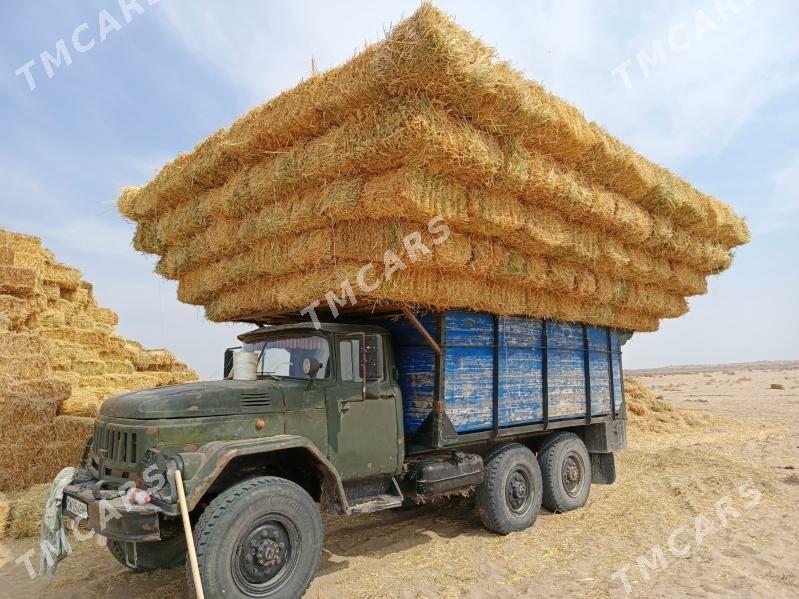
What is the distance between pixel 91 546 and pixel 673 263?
9.62 meters

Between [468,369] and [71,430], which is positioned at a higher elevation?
[468,369]

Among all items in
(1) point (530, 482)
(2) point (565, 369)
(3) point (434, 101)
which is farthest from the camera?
(2) point (565, 369)

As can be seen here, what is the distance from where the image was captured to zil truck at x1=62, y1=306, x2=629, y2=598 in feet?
13.8

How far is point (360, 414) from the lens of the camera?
555 cm

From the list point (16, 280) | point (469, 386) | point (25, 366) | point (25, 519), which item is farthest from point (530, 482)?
point (16, 280)

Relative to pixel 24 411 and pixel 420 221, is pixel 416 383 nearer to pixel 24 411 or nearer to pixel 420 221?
pixel 420 221

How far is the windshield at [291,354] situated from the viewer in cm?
551

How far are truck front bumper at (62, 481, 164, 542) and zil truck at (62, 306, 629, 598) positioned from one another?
0.04ft

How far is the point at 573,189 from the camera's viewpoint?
6.61 meters

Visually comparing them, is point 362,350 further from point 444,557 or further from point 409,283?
point 444,557

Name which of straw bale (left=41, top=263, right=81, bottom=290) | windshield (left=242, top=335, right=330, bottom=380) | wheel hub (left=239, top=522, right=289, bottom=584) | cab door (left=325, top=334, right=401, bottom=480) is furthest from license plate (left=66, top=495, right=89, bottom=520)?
straw bale (left=41, top=263, right=81, bottom=290)

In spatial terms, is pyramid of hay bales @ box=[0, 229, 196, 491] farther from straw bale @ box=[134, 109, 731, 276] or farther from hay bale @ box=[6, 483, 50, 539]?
straw bale @ box=[134, 109, 731, 276]

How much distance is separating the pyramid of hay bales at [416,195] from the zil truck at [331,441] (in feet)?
1.88

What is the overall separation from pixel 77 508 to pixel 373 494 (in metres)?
2.69
